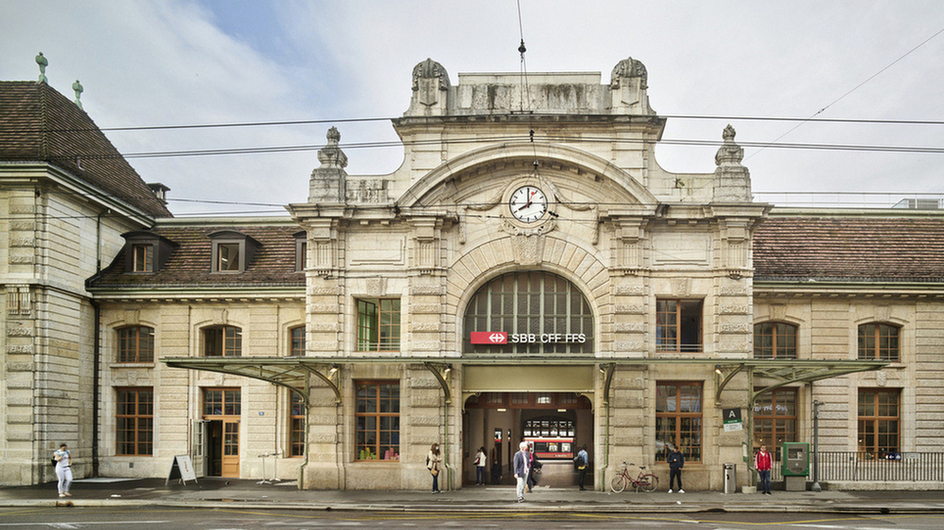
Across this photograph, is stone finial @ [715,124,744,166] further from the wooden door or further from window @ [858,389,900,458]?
the wooden door

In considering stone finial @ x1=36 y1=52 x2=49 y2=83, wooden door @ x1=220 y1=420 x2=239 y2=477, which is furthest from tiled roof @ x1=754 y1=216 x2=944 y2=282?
stone finial @ x1=36 y1=52 x2=49 y2=83

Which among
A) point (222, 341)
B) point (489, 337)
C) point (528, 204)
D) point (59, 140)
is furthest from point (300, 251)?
point (59, 140)

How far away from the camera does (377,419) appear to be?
86.6 ft

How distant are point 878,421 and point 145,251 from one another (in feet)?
94.6

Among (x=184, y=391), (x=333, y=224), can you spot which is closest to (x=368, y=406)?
(x=333, y=224)

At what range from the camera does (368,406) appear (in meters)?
26.5

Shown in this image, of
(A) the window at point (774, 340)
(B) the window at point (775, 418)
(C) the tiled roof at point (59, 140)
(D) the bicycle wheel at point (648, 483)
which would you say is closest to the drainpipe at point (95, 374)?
(C) the tiled roof at point (59, 140)

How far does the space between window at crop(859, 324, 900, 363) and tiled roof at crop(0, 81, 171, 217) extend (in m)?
28.4

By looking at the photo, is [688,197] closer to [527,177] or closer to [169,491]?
[527,177]

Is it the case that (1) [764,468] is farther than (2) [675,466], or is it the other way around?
(1) [764,468]

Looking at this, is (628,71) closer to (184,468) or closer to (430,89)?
(430,89)

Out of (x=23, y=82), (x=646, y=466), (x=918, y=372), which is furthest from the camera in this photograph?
(x=23, y=82)

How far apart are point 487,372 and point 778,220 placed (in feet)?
47.5

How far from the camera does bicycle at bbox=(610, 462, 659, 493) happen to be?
81.4 feet
